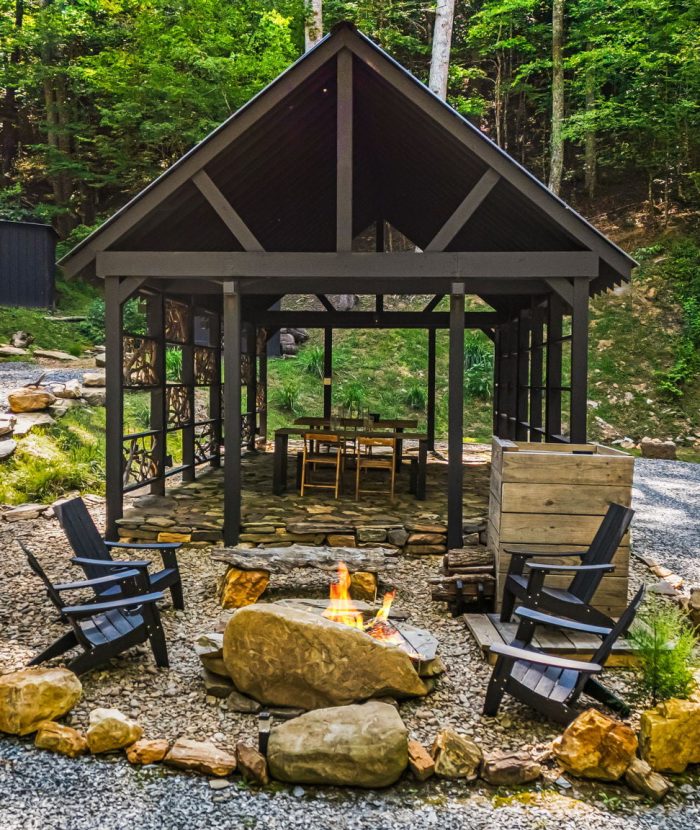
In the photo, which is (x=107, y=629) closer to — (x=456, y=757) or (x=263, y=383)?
(x=456, y=757)

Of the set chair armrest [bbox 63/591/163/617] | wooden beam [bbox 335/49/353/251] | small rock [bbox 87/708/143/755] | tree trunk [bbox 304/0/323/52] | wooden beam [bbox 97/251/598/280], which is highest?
tree trunk [bbox 304/0/323/52]

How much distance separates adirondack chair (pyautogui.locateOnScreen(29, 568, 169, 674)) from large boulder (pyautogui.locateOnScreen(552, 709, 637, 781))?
2.39 metres

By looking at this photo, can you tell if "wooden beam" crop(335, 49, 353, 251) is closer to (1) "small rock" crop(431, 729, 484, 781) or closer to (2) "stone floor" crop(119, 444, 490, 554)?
(2) "stone floor" crop(119, 444, 490, 554)

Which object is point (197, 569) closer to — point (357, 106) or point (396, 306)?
point (357, 106)

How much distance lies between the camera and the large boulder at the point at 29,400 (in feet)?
31.8

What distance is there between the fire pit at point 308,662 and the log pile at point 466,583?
4.00ft

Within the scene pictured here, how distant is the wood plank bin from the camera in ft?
15.3

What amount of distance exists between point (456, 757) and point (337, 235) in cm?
438

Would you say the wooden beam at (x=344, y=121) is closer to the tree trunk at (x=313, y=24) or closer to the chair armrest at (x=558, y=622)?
the chair armrest at (x=558, y=622)

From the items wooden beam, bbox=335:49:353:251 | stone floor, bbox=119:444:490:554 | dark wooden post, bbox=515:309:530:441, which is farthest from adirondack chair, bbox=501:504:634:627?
dark wooden post, bbox=515:309:530:441

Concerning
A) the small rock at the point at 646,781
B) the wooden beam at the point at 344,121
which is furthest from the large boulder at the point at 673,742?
the wooden beam at the point at 344,121

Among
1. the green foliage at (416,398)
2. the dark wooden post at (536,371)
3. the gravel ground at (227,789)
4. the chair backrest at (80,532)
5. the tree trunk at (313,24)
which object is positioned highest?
the tree trunk at (313,24)

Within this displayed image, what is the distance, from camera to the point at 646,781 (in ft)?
9.45

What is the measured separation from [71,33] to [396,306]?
12.8 m
